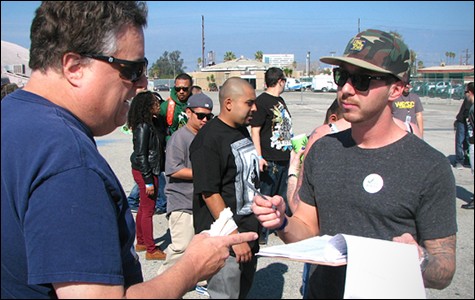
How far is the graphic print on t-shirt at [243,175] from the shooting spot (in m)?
3.44

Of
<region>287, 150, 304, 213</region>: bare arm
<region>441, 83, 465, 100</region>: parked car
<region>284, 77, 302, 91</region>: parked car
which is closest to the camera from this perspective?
<region>287, 150, 304, 213</region>: bare arm

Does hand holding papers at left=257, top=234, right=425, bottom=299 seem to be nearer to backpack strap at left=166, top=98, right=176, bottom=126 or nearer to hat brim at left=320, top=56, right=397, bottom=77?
hat brim at left=320, top=56, right=397, bottom=77

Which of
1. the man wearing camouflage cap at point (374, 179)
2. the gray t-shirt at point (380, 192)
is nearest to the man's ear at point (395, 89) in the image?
the man wearing camouflage cap at point (374, 179)

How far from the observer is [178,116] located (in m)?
5.76

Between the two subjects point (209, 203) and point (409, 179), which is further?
point (209, 203)

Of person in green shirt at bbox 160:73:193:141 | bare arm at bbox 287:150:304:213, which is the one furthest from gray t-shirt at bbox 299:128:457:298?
person in green shirt at bbox 160:73:193:141

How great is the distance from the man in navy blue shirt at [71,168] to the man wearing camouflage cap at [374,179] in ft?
2.60

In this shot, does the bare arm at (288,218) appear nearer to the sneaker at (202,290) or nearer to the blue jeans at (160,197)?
the sneaker at (202,290)

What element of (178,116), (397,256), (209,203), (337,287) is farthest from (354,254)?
(178,116)

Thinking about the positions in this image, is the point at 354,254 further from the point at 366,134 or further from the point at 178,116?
the point at 178,116

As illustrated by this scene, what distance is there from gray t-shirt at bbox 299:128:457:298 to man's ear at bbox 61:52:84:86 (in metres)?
1.19

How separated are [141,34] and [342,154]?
3.55 feet

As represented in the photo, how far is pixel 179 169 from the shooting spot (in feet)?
14.1

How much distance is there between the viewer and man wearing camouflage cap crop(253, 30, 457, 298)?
1.78 metres
